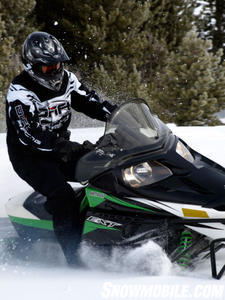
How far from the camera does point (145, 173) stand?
2.82 metres

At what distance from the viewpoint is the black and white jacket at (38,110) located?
321 centimetres

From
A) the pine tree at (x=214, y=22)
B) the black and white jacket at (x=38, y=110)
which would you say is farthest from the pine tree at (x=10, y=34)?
the black and white jacket at (x=38, y=110)

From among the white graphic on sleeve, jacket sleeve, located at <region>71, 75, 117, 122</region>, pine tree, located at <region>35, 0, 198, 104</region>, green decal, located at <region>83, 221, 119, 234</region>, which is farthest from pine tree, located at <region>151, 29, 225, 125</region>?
green decal, located at <region>83, 221, 119, 234</region>

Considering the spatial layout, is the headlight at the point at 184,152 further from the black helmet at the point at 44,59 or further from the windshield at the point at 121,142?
the black helmet at the point at 44,59

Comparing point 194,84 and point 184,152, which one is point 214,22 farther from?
point 184,152

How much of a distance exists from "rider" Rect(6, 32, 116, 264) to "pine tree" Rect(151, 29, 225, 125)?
8.03 meters

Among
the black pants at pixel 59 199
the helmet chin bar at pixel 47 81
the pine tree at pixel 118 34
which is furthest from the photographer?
the pine tree at pixel 118 34

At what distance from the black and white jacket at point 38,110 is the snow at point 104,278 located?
773 mm

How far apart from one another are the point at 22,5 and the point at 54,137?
11.1m

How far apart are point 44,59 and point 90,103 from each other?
2.33 ft

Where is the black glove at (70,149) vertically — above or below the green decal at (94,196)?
above

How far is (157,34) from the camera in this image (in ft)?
49.6

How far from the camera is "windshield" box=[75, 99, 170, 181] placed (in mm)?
2859

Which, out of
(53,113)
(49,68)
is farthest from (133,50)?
(49,68)
